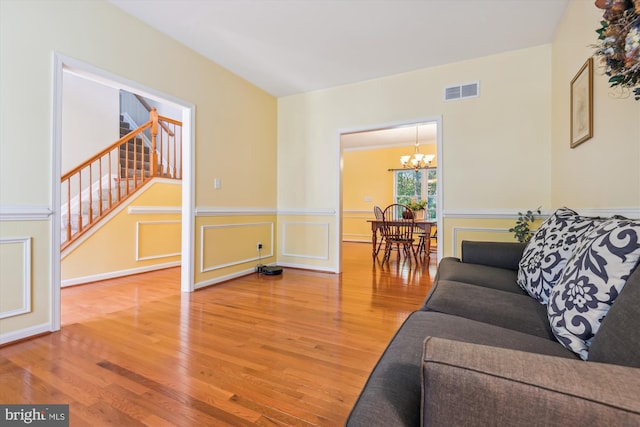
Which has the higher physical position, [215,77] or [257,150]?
[215,77]

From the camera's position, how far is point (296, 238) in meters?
4.36

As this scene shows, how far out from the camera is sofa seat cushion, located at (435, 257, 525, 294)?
1643 mm

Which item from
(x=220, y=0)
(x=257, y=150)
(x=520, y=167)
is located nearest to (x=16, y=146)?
(x=220, y=0)

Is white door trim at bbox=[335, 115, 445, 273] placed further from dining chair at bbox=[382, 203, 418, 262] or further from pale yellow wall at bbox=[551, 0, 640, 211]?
dining chair at bbox=[382, 203, 418, 262]

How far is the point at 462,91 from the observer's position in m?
3.34

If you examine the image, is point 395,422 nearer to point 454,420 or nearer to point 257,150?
point 454,420

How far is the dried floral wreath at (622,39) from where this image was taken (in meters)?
0.95

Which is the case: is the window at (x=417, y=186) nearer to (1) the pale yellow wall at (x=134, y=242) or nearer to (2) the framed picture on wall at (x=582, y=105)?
(2) the framed picture on wall at (x=582, y=105)

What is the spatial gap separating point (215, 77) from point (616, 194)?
3699mm

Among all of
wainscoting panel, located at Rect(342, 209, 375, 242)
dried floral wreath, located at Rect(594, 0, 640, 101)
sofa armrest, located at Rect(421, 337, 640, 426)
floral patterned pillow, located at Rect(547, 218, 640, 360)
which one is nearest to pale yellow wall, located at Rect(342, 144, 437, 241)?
wainscoting panel, located at Rect(342, 209, 375, 242)

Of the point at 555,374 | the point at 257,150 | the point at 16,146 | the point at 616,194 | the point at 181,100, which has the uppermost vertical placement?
the point at 181,100

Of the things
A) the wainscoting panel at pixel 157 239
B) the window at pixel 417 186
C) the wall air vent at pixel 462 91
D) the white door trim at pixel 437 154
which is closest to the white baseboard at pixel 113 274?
the wainscoting panel at pixel 157 239

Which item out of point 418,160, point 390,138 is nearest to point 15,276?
point 418,160

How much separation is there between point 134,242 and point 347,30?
365cm
